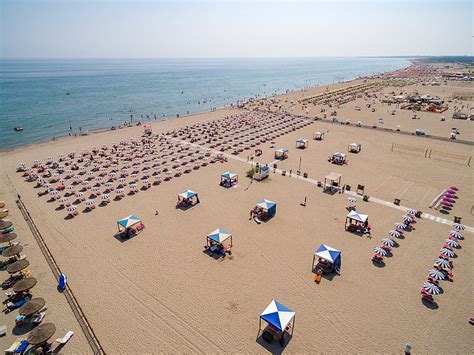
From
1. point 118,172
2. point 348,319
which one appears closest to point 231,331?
point 348,319

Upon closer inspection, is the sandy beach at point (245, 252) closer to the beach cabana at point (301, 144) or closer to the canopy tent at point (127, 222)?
the canopy tent at point (127, 222)

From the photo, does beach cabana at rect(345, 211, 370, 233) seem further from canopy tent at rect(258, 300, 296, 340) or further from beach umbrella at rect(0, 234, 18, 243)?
beach umbrella at rect(0, 234, 18, 243)

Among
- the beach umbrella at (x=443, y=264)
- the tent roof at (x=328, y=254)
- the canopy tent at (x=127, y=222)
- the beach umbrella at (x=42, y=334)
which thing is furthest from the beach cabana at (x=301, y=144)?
the beach umbrella at (x=42, y=334)

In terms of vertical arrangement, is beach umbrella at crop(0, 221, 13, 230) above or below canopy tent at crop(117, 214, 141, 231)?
below

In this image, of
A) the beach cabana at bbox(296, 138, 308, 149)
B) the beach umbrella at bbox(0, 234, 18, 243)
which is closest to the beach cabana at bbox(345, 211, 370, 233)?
the beach cabana at bbox(296, 138, 308, 149)

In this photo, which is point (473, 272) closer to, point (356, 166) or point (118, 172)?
point (356, 166)

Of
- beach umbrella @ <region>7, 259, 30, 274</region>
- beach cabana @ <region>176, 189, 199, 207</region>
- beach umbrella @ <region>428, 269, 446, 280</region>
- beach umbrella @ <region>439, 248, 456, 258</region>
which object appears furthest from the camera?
beach cabana @ <region>176, 189, 199, 207</region>
